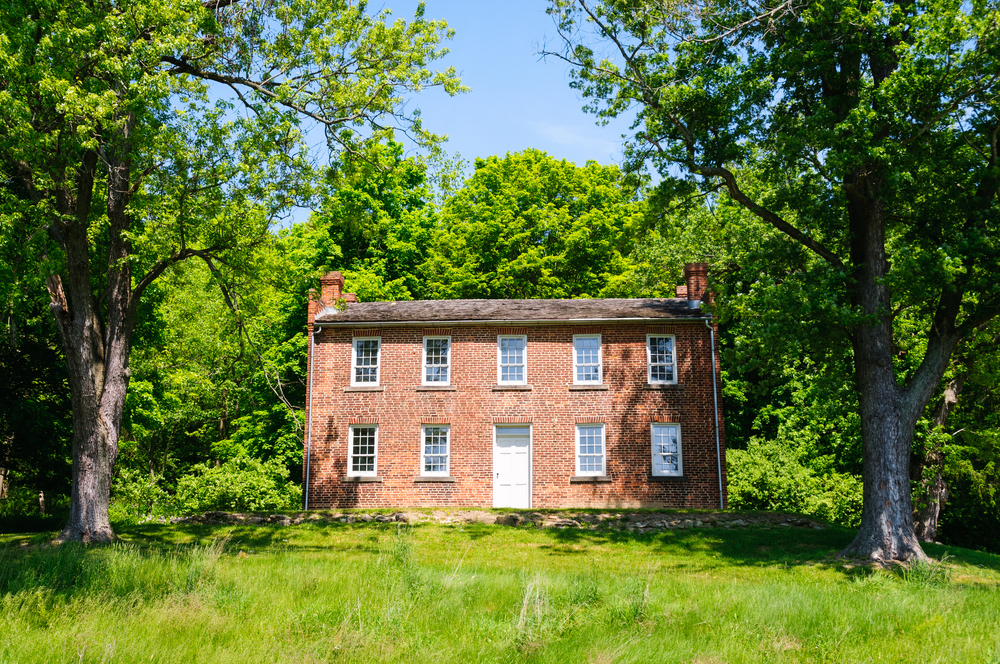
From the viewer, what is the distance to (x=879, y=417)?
600 inches

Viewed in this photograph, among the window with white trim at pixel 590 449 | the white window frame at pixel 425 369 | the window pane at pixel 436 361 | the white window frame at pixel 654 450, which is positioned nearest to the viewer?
the white window frame at pixel 654 450

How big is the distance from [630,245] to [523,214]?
5.69 metres

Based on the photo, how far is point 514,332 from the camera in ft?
82.4

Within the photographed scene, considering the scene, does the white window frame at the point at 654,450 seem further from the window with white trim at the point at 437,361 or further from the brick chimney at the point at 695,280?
the window with white trim at the point at 437,361

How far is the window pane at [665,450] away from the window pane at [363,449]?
8.98m

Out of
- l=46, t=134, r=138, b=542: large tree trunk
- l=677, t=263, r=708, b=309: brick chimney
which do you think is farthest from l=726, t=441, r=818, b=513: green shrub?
l=46, t=134, r=138, b=542: large tree trunk

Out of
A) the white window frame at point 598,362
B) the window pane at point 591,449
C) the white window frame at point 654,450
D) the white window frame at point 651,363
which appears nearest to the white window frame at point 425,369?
the white window frame at point 598,362

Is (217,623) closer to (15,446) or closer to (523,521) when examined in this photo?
(523,521)

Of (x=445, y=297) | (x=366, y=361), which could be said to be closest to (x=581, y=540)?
(x=366, y=361)

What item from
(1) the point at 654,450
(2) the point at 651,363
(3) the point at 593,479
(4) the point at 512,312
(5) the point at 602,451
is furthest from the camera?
(4) the point at 512,312

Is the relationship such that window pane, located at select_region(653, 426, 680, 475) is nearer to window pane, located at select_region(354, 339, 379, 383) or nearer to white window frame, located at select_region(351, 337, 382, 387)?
white window frame, located at select_region(351, 337, 382, 387)

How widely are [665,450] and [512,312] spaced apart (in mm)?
6579

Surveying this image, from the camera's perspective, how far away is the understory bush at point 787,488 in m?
25.6

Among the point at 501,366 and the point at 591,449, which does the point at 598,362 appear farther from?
the point at 501,366
